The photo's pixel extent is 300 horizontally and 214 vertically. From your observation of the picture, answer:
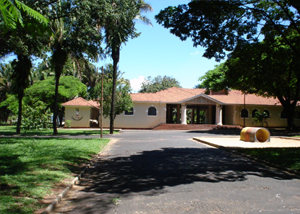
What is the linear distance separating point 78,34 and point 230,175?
13.7m

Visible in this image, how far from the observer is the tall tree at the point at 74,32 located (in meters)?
15.5

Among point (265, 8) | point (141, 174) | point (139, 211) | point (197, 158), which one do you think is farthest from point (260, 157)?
point (139, 211)

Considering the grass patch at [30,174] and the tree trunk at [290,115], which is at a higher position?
the tree trunk at [290,115]

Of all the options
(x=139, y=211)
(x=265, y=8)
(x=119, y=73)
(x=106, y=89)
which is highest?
(x=119, y=73)

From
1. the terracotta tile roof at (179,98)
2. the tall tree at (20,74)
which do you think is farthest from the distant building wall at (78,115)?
the tall tree at (20,74)

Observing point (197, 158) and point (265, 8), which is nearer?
point (197, 158)

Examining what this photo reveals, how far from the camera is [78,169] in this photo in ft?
29.5

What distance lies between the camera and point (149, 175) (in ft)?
26.8

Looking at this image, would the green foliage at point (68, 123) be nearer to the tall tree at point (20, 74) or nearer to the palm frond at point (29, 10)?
the tall tree at point (20, 74)

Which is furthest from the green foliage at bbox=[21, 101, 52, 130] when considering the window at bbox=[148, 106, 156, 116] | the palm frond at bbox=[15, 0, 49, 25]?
the palm frond at bbox=[15, 0, 49, 25]

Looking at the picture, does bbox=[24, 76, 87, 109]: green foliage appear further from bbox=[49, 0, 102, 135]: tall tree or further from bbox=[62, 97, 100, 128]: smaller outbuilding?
bbox=[49, 0, 102, 135]: tall tree

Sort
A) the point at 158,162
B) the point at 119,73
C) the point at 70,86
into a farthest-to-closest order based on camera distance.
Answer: the point at 119,73, the point at 70,86, the point at 158,162

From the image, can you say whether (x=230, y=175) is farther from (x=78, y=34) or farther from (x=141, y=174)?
(x=78, y=34)

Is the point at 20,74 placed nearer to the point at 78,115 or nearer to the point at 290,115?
the point at 78,115
